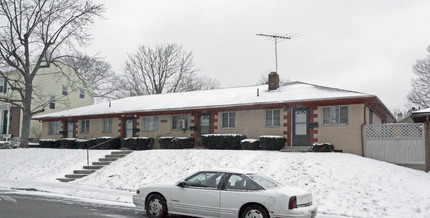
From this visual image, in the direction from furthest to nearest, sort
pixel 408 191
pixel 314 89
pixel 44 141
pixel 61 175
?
pixel 44 141 → pixel 314 89 → pixel 61 175 → pixel 408 191

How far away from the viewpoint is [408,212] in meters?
11.7

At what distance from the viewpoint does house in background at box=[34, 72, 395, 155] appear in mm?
20094

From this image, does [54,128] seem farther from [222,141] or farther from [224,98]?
[222,141]

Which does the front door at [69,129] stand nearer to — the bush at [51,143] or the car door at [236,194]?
the bush at [51,143]

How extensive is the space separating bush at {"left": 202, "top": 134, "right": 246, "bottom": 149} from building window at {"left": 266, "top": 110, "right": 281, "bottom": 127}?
63.7 inches

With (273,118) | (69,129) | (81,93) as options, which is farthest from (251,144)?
(81,93)

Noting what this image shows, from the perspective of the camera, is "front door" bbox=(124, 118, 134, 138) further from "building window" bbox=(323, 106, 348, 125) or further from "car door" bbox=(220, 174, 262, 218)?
"car door" bbox=(220, 174, 262, 218)

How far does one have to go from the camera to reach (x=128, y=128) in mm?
28047

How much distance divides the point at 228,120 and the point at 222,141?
6.59 feet

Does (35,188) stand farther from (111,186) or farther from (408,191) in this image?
(408,191)

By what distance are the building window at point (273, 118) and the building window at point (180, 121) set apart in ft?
18.5

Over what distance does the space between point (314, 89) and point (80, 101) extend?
29781mm

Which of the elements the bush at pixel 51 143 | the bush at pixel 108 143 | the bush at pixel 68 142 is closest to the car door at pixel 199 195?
the bush at pixel 108 143

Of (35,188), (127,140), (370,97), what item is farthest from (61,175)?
(370,97)
